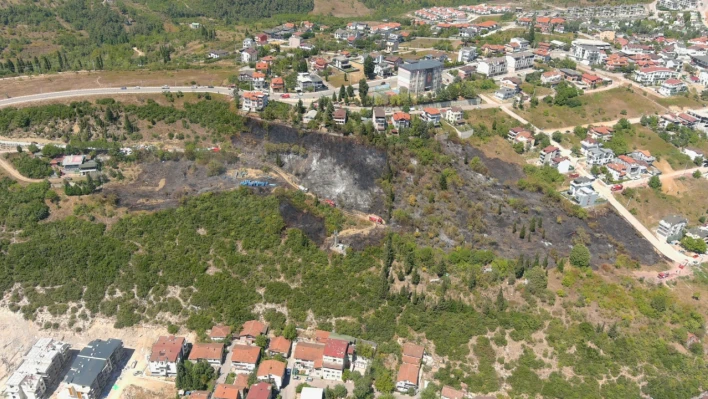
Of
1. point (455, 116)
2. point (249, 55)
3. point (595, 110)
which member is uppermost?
point (249, 55)

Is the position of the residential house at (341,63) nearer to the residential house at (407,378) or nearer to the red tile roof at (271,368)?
the red tile roof at (271,368)

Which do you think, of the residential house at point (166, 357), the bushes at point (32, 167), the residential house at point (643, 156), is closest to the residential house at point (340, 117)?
the bushes at point (32, 167)

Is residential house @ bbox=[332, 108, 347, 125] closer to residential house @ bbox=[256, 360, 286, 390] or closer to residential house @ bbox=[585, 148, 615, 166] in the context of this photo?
residential house @ bbox=[585, 148, 615, 166]

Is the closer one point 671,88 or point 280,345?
point 280,345

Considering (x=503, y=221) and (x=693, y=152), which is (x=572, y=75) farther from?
(x=503, y=221)

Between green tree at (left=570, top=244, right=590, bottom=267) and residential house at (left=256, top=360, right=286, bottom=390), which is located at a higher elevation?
green tree at (left=570, top=244, right=590, bottom=267)

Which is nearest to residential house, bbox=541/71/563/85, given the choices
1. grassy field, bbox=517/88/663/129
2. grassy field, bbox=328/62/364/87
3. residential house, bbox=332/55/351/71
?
grassy field, bbox=517/88/663/129

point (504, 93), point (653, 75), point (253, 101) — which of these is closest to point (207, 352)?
point (253, 101)
